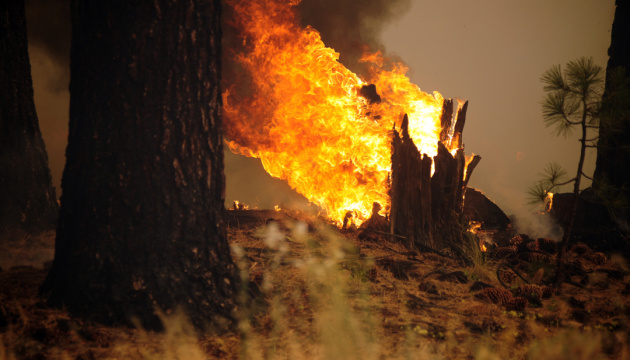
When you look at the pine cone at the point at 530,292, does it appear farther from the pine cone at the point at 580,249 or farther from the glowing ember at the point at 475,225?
the glowing ember at the point at 475,225

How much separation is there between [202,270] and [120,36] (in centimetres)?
196

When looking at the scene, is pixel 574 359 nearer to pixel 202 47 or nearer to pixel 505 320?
pixel 505 320

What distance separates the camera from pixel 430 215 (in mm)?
6570

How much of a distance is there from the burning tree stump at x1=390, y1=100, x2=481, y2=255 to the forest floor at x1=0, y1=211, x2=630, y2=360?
887 mm

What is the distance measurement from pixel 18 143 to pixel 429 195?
614cm

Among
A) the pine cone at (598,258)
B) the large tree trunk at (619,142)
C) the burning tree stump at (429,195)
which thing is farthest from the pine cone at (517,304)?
the large tree trunk at (619,142)

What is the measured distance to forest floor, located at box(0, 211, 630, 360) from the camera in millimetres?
2861

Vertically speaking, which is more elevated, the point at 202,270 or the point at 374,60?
the point at 374,60

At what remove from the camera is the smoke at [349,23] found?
10.6 meters

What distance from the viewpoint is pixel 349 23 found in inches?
434

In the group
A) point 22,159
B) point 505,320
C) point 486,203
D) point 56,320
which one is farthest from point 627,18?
point 22,159

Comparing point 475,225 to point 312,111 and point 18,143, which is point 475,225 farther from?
point 18,143

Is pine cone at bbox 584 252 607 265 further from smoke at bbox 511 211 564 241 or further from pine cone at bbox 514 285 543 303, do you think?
smoke at bbox 511 211 564 241

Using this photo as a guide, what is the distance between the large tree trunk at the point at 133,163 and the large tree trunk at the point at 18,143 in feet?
8.95
